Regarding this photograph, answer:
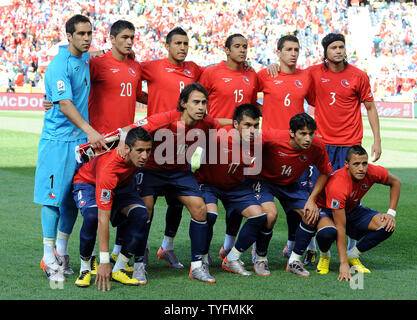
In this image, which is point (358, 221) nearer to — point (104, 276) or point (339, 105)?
point (339, 105)

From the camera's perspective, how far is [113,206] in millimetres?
5145

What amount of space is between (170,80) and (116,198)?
1.45 meters

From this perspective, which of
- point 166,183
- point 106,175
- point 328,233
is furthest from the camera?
point 166,183

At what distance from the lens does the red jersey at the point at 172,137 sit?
521 centimetres

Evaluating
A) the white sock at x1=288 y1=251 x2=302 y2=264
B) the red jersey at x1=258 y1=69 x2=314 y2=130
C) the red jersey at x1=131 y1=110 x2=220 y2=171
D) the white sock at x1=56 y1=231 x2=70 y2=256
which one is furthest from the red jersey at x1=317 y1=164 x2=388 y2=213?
the white sock at x1=56 y1=231 x2=70 y2=256

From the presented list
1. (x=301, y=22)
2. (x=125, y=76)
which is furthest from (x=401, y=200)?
(x=301, y=22)

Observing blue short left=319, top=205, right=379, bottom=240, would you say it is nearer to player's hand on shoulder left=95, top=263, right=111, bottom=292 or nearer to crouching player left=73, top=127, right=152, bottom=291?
crouching player left=73, top=127, right=152, bottom=291

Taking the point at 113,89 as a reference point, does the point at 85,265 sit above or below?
below

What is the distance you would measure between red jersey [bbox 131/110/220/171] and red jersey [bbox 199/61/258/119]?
0.78 meters

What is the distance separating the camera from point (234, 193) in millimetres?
5633

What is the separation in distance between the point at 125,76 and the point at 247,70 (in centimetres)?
125

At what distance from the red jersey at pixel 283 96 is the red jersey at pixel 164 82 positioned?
0.78m

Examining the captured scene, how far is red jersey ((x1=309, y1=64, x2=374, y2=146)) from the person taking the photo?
6336mm

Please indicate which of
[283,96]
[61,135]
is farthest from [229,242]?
[61,135]
